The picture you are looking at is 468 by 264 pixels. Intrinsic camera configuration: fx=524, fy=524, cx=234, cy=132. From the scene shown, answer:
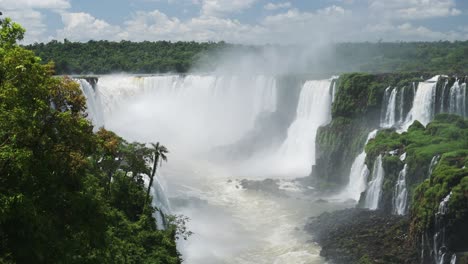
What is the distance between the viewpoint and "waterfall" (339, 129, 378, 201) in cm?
3931

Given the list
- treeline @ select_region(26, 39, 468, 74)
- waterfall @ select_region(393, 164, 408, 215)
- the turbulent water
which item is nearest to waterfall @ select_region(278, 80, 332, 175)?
the turbulent water

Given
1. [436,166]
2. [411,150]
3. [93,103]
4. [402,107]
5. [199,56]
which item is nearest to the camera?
[436,166]

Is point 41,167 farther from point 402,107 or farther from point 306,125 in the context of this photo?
point 306,125

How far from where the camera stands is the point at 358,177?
135 feet

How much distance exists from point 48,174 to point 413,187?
25.2 metres

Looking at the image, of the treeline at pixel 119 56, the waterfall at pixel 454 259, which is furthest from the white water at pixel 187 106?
the waterfall at pixel 454 259

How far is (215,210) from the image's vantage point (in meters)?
38.7

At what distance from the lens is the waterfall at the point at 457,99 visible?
127ft

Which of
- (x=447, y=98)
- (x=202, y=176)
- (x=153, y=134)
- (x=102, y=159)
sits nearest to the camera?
(x=102, y=159)

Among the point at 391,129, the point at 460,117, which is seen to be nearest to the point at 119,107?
the point at 391,129

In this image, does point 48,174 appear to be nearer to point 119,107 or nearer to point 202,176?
point 202,176

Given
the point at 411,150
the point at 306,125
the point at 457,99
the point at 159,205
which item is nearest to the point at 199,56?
the point at 306,125

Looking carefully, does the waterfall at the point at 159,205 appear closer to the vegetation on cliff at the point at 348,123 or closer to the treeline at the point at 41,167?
the treeline at the point at 41,167

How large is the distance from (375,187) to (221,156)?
78.6 feet
